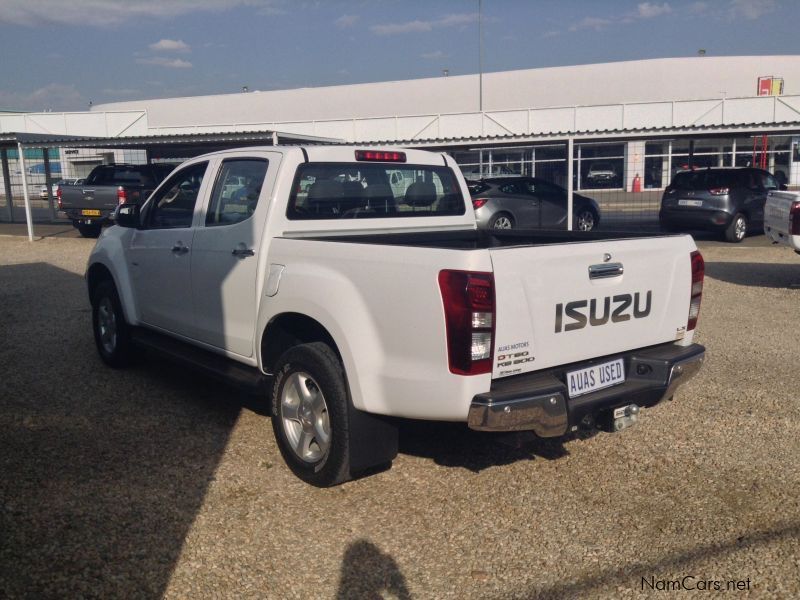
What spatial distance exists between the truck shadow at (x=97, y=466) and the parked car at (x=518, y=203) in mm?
10671

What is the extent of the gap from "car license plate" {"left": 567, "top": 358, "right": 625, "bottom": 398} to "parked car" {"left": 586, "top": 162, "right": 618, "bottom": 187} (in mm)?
24039

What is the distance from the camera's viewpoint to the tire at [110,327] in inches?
259

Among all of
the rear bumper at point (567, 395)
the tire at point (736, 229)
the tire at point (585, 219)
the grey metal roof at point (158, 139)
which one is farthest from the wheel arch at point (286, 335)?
the tire at point (585, 219)

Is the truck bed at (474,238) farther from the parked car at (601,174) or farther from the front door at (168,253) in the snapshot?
the parked car at (601,174)

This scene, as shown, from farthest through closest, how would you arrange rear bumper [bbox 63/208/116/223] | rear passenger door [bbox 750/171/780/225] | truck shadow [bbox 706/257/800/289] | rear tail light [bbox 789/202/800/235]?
rear bumper [bbox 63/208/116/223] < rear passenger door [bbox 750/171/780/225] < truck shadow [bbox 706/257/800/289] < rear tail light [bbox 789/202/800/235]

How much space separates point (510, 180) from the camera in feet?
58.1

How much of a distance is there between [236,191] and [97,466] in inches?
77.3

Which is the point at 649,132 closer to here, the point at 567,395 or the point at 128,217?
the point at 128,217

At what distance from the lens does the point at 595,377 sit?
401 cm

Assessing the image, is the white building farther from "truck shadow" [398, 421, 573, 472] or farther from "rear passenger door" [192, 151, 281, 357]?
"truck shadow" [398, 421, 573, 472]

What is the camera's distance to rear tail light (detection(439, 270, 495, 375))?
3480 millimetres

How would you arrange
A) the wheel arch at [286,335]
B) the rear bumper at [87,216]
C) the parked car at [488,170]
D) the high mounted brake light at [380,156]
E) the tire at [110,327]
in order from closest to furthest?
the wheel arch at [286,335], the high mounted brake light at [380,156], the tire at [110,327], the rear bumper at [87,216], the parked car at [488,170]

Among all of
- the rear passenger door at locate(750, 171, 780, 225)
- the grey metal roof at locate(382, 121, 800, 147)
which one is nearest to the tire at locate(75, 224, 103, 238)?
the grey metal roof at locate(382, 121, 800, 147)

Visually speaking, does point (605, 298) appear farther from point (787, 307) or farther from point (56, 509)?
point (787, 307)
